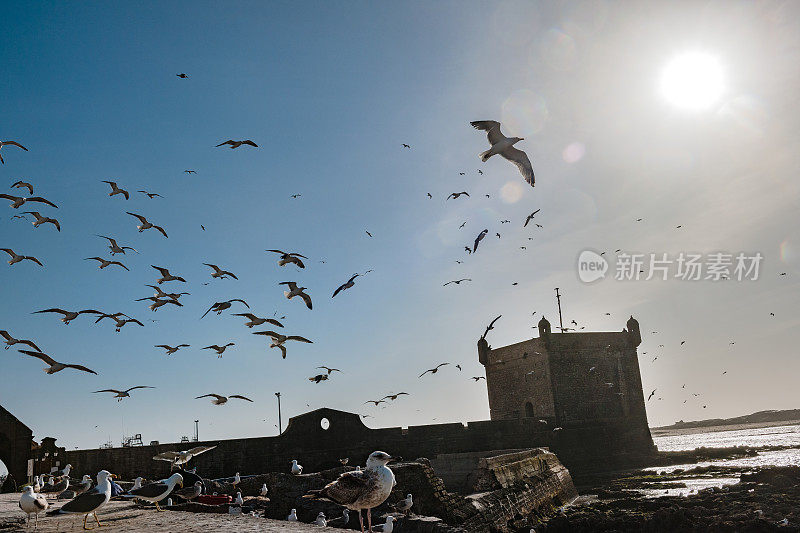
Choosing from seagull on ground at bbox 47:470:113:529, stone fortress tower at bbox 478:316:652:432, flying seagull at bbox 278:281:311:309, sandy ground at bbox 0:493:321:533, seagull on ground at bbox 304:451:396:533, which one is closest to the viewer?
sandy ground at bbox 0:493:321:533

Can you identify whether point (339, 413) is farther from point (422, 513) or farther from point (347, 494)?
point (347, 494)

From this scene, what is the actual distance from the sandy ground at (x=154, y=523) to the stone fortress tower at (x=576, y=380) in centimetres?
3212

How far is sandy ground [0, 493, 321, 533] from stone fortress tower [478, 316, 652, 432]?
32120 mm

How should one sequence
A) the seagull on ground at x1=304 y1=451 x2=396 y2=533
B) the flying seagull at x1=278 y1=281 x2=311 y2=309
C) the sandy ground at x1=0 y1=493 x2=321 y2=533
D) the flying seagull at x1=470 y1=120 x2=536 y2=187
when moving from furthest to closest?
the flying seagull at x1=278 y1=281 x2=311 y2=309 → the flying seagull at x1=470 y1=120 x2=536 y2=187 → the seagull on ground at x1=304 y1=451 x2=396 y2=533 → the sandy ground at x1=0 y1=493 x2=321 y2=533

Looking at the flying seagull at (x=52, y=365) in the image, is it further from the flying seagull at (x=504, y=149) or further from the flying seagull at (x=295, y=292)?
the flying seagull at (x=504, y=149)

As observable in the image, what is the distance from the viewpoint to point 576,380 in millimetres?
40688

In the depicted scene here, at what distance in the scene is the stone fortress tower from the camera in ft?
131

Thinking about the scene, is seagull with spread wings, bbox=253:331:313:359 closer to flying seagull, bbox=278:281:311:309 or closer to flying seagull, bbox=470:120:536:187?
flying seagull, bbox=278:281:311:309

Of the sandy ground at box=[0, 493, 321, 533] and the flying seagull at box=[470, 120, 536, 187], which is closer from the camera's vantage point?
the sandy ground at box=[0, 493, 321, 533]

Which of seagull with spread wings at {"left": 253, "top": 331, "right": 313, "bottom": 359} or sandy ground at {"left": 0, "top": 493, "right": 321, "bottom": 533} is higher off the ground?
seagull with spread wings at {"left": 253, "top": 331, "right": 313, "bottom": 359}

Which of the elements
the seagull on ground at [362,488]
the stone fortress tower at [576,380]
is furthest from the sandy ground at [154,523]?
the stone fortress tower at [576,380]

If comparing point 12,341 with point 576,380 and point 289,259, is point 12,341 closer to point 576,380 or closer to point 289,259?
point 289,259

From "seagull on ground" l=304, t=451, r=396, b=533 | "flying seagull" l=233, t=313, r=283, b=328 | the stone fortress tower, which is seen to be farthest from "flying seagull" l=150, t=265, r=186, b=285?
the stone fortress tower

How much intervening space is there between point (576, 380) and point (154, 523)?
3634 centimetres
